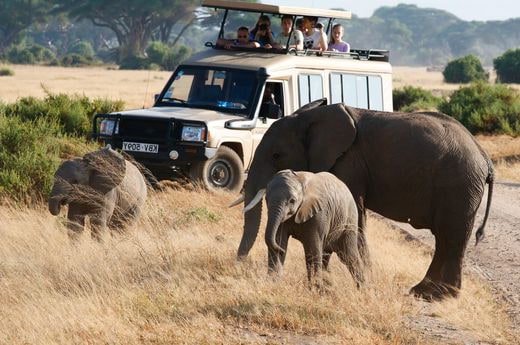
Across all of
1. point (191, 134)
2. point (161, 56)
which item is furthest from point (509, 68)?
point (191, 134)

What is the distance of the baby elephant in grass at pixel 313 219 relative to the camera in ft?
26.8

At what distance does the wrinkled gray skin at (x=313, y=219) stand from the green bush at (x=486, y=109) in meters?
18.8

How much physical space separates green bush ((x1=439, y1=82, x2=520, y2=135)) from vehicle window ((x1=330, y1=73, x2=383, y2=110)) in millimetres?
10973

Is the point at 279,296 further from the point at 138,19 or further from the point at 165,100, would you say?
the point at 138,19

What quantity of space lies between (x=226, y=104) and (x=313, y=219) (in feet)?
23.2

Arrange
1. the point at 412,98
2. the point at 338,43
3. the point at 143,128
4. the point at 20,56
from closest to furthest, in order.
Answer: the point at 143,128, the point at 338,43, the point at 412,98, the point at 20,56

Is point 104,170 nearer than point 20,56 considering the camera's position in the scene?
Yes

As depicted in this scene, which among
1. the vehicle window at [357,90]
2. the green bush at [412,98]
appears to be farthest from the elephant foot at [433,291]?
the green bush at [412,98]

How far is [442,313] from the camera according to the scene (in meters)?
8.98

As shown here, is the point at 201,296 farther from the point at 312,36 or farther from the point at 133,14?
the point at 133,14

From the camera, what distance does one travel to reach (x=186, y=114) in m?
14.9

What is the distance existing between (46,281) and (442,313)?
9.75 feet

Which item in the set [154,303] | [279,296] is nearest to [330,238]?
[279,296]

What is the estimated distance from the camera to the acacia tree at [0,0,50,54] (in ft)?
300
